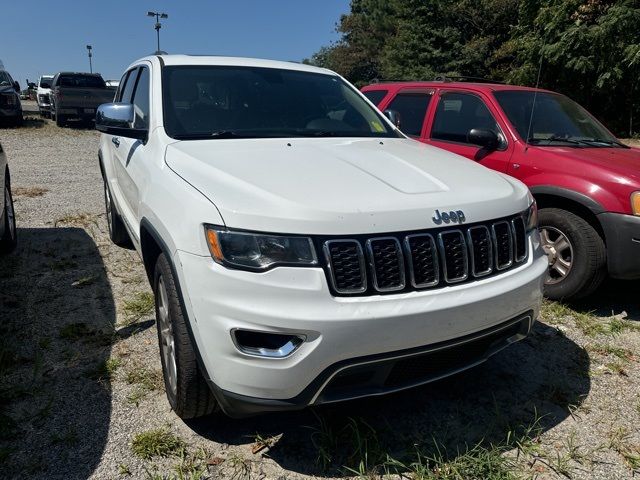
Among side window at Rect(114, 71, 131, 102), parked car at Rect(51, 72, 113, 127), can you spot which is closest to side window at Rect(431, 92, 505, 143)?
side window at Rect(114, 71, 131, 102)

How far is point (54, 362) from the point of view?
309cm

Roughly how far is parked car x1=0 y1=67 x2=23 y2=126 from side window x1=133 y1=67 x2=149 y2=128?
13.8 meters

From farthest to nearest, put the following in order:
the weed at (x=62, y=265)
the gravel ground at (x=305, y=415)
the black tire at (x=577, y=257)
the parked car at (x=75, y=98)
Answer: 1. the parked car at (x=75, y=98)
2. the weed at (x=62, y=265)
3. the black tire at (x=577, y=257)
4. the gravel ground at (x=305, y=415)

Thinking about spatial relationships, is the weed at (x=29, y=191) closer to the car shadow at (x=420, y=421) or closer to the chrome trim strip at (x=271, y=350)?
the car shadow at (x=420, y=421)

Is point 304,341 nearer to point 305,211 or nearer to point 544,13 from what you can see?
point 305,211

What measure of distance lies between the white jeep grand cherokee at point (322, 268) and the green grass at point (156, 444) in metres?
0.14

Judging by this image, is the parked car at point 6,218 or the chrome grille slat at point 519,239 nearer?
the chrome grille slat at point 519,239

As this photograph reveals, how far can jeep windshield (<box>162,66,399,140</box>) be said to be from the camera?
10.2 ft

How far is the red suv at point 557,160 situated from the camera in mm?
3727

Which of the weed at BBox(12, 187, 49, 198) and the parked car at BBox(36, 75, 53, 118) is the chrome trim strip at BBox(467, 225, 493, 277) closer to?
the weed at BBox(12, 187, 49, 198)

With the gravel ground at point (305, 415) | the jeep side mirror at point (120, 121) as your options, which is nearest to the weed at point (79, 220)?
the gravel ground at point (305, 415)

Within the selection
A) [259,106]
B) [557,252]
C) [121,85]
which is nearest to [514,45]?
[557,252]

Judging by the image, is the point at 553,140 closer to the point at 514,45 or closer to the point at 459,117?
the point at 459,117

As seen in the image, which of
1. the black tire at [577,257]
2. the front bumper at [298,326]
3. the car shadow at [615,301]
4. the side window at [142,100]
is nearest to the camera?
the front bumper at [298,326]
